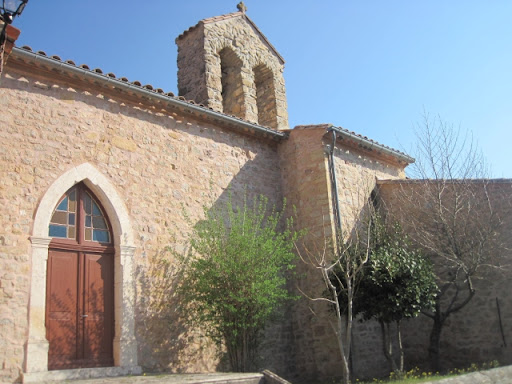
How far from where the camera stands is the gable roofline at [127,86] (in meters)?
8.29

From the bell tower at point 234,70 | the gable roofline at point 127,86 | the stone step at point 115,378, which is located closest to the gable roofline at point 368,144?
the gable roofline at point 127,86

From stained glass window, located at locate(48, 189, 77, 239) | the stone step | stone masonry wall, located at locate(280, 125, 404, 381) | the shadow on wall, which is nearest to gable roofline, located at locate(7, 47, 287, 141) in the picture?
stone masonry wall, located at locate(280, 125, 404, 381)

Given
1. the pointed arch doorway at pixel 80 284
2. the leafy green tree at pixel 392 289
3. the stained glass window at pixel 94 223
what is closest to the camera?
the pointed arch doorway at pixel 80 284

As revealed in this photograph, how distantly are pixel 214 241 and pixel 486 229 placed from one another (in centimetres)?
578

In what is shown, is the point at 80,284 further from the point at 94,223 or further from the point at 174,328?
the point at 174,328

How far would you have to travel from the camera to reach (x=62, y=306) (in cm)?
810

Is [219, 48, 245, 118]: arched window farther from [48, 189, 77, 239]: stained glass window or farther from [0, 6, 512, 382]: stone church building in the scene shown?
[48, 189, 77, 239]: stained glass window

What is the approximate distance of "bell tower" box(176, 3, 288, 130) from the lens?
13.2 meters

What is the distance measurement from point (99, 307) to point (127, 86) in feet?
12.4

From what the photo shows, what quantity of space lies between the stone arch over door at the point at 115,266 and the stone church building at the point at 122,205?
0.02 meters

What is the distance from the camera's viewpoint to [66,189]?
8.41 meters

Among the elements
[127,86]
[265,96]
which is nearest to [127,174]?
[127,86]

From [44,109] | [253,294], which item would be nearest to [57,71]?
[44,109]

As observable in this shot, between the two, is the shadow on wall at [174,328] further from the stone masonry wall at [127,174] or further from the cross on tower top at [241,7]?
the cross on tower top at [241,7]
